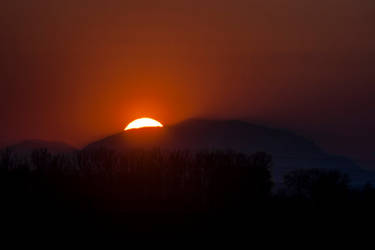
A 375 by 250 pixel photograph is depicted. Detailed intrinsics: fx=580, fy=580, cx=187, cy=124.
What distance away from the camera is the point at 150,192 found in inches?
1553

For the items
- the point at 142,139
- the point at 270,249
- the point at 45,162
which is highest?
the point at 142,139

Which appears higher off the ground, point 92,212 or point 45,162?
point 45,162

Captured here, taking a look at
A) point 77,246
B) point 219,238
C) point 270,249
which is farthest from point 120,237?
point 270,249

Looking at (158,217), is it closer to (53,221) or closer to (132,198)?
(132,198)

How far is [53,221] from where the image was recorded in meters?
31.1

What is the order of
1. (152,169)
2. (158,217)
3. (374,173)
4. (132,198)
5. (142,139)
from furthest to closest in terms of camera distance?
(374,173) < (142,139) < (152,169) < (132,198) < (158,217)

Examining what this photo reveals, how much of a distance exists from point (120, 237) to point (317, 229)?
36.0 feet

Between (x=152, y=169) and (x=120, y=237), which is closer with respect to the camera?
(x=120, y=237)

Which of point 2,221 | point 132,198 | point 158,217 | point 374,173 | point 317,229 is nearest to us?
point 2,221

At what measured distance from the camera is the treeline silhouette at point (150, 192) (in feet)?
111

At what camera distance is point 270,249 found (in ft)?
92.0

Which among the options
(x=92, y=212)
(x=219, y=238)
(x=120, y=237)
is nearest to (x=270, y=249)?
(x=219, y=238)

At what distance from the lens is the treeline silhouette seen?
3369cm

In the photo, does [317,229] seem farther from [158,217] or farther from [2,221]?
[2,221]
